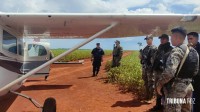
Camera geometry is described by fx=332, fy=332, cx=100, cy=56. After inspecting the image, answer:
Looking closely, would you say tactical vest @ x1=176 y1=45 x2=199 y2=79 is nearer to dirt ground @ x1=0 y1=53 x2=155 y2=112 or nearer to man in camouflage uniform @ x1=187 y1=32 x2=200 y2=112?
man in camouflage uniform @ x1=187 y1=32 x2=200 y2=112

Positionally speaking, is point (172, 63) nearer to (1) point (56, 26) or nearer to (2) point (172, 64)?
(2) point (172, 64)

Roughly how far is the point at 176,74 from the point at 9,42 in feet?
14.2

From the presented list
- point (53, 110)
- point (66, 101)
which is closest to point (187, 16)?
point (53, 110)

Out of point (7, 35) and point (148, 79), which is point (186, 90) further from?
point (7, 35)

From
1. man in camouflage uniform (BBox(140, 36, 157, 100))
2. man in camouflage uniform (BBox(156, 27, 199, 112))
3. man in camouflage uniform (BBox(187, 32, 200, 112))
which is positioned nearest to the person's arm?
man in camouflage uniform (BBox(156, 27, 199, 112))

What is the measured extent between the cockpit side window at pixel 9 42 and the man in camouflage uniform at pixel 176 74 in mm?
3830

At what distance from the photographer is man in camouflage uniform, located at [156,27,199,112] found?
4.68 metres

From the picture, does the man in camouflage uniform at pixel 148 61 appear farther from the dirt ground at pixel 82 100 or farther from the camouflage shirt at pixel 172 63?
the camouflage shirt at pixel 172 63

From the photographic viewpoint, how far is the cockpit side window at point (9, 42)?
7.25m

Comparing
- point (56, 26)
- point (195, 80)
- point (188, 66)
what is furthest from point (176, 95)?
point (56, 26)

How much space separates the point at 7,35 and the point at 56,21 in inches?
45.5

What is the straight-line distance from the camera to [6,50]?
24.1ft

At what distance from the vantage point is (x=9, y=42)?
301 inches

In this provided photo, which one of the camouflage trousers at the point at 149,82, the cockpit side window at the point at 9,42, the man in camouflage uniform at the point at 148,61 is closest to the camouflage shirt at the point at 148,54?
the man in camouflage uniform at the point at 148,61
